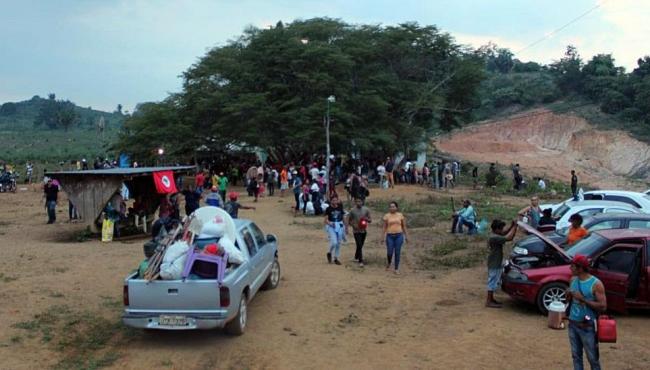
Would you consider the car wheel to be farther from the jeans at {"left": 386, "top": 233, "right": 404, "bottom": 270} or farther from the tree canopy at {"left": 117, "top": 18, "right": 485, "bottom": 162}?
the tree canopy at {"left": 117, "top": 18, "right": 485, "bottom": 162}

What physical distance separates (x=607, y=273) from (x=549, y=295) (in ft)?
3.08

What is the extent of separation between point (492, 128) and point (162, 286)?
6983 cm

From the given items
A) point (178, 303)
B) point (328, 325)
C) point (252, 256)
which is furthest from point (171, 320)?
point (328, 325)

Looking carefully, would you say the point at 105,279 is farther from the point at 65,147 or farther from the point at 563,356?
the point at 65,147

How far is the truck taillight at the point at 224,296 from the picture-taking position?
8367 mm

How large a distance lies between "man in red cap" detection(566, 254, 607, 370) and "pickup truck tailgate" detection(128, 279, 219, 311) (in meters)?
4.45

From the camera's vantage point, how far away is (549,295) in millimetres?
10016

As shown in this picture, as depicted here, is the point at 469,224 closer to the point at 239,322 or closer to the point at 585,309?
the point at 239,322

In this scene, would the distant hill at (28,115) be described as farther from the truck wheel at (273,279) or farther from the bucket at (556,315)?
the bucket at (556,315)

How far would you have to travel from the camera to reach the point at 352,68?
38.0 m

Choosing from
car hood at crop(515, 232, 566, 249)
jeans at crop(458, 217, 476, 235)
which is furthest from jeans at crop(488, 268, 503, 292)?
jeans at crop(458, 217, 476, 235)

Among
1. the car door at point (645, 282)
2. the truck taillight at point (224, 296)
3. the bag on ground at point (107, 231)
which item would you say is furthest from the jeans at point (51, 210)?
the car door at point (645, 282)

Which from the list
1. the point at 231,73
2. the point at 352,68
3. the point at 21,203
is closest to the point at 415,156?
the point at 352,68

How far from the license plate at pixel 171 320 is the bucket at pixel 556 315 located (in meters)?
5.33
